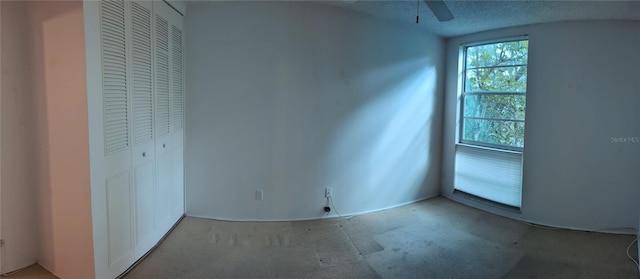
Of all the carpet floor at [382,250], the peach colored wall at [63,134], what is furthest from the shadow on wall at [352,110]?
the peach colored wall at [63,134]

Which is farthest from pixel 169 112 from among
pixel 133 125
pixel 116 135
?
pixel 116 135

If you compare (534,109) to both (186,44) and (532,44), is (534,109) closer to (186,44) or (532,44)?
(532,44)

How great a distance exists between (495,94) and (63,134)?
413 centimetres

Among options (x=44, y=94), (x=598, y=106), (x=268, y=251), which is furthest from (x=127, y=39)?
(x=598, y=106)

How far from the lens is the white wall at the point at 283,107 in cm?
338

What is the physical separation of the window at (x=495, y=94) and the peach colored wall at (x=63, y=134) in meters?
3.98

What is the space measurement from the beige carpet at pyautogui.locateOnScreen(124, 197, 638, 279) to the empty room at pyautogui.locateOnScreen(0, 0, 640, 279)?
2cm

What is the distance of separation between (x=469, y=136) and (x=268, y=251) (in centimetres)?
295

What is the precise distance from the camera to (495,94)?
4016 mm

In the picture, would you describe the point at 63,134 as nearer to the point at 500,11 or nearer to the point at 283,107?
the point at 283,107

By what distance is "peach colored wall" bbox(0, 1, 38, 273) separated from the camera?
7.32ft

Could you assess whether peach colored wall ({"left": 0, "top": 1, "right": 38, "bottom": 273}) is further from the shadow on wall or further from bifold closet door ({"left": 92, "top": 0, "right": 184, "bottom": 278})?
the shadow on wall

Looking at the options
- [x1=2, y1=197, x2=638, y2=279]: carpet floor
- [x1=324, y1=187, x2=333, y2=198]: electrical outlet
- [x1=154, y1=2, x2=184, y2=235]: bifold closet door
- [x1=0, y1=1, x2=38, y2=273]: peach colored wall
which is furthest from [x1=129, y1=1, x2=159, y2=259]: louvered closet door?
[x1=324, y1=187, x2=333, y2=198]: electrical outlet

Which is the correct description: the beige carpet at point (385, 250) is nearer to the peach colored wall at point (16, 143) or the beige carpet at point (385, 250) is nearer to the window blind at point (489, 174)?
the window blind at point (489, 174)
